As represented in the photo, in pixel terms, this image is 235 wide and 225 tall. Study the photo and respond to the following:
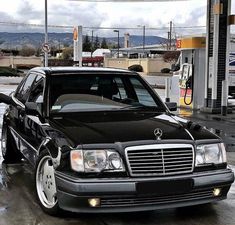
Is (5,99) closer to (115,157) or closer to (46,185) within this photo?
(46,185)

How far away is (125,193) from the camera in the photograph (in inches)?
181

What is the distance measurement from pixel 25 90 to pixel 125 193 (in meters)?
3.22

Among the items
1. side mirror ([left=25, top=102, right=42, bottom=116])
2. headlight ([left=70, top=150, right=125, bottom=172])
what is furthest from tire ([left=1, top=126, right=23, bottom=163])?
headlight ([left=70, top=150, right=125, bottom=172])

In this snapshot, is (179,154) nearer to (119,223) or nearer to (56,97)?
(119,223)

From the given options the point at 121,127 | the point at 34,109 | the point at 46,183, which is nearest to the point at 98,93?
the point at 34,109

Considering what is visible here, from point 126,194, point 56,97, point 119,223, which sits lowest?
point 119,223

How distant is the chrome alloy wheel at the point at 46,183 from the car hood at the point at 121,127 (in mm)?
424

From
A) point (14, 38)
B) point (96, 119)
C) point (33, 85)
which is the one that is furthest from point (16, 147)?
point (14, 38)

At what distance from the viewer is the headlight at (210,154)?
500cm

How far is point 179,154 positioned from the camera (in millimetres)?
4867

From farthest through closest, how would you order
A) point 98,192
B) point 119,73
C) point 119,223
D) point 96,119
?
1. point 119,73
2. point 96,119
3. point 119,223
4. point 98,192

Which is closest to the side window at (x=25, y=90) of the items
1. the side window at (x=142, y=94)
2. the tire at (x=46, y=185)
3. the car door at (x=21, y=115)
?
the car door at (x=21, y=115)

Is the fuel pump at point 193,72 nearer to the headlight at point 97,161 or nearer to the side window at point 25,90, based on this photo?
the side window at point 25,90

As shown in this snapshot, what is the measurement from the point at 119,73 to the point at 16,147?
2029 millimetres
